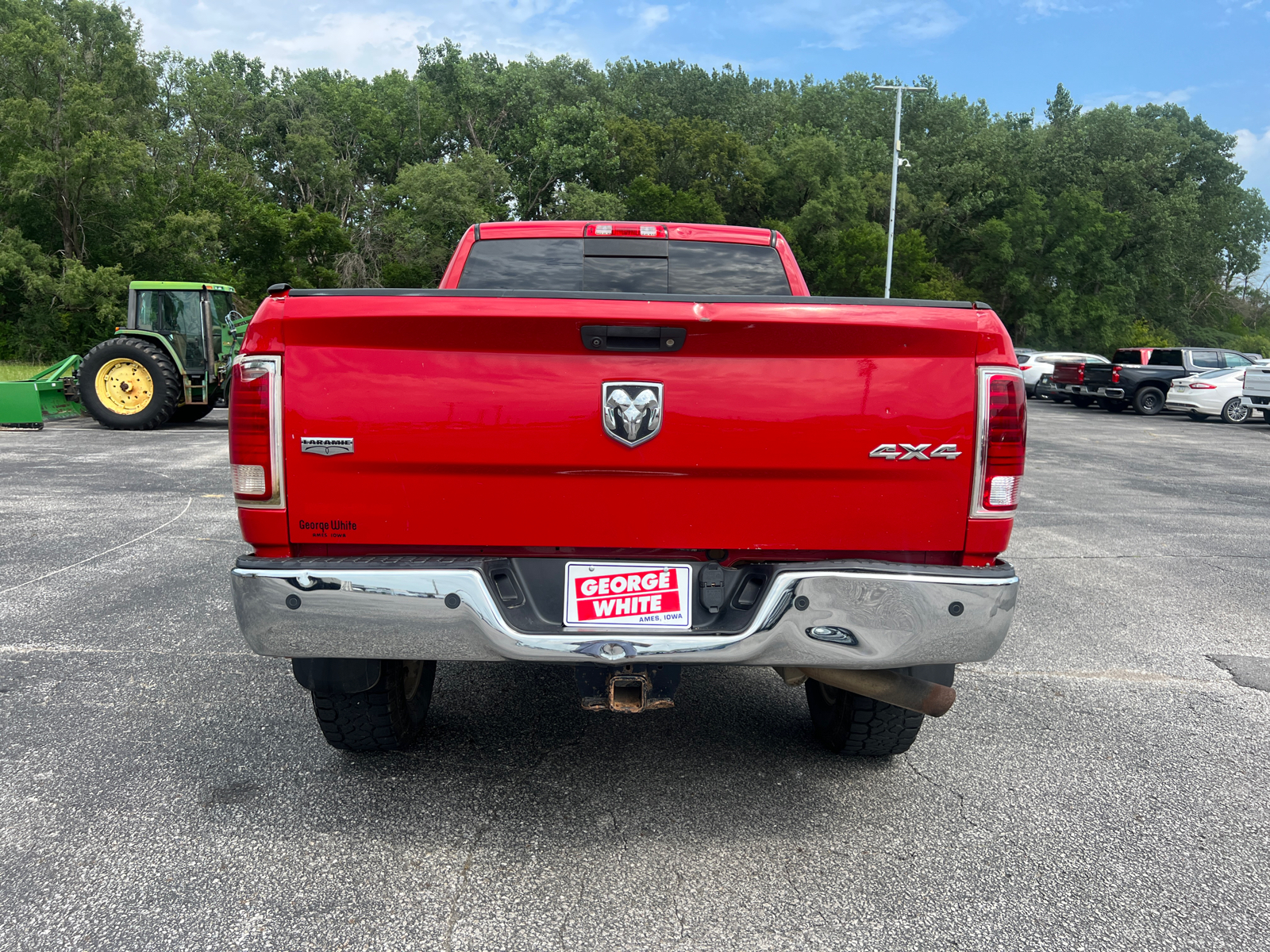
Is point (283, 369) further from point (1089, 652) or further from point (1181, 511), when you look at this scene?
point (1181, 511)

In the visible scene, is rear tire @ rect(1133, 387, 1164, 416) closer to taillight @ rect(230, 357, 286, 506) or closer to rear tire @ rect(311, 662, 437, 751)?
rear tire @ rect(311, 662, 437, 751)

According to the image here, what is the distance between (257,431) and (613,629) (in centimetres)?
115

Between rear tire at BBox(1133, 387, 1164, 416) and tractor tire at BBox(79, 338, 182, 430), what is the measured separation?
23520mm

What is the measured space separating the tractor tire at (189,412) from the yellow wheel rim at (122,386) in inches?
36.4

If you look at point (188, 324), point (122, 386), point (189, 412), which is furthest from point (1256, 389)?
point (122, 386)

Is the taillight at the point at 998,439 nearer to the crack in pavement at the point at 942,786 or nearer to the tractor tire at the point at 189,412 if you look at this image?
the crack in pavement at the point at 942,786

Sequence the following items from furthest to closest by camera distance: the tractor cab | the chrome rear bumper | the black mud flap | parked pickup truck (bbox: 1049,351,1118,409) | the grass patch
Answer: parked pickup truck (bbox: 1049,351,1118,409), the grass patch, the tractor cab, the black mud flap, the chrome rear bumper

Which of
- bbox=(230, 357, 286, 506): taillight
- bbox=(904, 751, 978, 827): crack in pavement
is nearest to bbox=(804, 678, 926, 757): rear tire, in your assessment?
bbox=(904, 751, 978, 827): crack in pavement

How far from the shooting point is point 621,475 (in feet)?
8.95

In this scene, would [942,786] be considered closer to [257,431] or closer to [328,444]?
[328,444]

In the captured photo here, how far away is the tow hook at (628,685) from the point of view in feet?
9.27

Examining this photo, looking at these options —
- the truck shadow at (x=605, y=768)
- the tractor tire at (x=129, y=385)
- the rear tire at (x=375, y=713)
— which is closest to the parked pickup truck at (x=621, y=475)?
the rear tire at (x=375, y=713)

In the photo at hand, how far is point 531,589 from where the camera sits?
2.75 meters

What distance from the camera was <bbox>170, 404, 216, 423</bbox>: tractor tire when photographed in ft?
55.5
